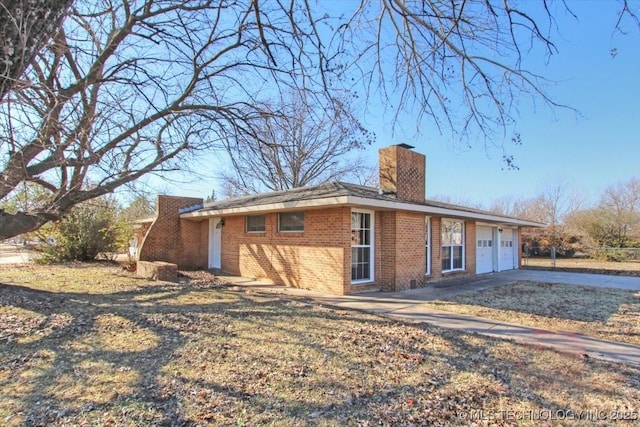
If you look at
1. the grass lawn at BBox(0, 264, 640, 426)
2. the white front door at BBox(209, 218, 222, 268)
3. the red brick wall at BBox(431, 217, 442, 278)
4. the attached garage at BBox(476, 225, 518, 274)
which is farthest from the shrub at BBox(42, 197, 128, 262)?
the attached garage at BBox(476, 225, 518, 274)

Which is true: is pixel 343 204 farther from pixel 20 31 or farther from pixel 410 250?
pixel 20 31

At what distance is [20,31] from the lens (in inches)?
89.7

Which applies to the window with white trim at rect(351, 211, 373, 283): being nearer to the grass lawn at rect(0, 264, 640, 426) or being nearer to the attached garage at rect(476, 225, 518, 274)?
the grass lawn at rect(0, 264, 640, 426)

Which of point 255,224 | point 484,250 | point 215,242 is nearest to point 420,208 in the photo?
point 255,224

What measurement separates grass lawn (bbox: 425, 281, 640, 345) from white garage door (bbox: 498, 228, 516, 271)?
20.0ft

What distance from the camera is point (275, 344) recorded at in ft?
17.4

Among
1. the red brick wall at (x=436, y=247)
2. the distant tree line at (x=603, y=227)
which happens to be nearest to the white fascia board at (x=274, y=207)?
the red brick wall at (x=436, y=247)

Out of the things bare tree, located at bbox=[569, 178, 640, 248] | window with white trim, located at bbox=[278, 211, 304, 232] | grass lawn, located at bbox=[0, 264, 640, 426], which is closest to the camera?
grass lawn, located at bbox=[0, 264, 640, 426]

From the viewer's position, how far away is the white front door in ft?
50.7

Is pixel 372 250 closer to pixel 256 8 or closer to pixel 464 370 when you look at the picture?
pixel 464 370

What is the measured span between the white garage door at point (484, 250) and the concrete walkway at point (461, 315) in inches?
109

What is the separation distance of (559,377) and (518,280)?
1065 cm

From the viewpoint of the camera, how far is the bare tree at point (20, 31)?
2.29 metres

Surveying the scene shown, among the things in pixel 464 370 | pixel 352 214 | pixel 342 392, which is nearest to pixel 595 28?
pixel 464 370
